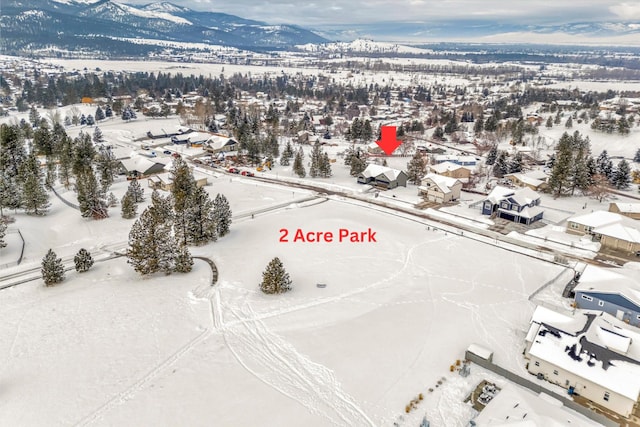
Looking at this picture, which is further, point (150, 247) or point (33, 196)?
point (33, 196)

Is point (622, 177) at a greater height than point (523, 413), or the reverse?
point (622, 177)

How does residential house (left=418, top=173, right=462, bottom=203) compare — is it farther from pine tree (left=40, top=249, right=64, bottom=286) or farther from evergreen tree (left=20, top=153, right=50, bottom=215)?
evergreen tree (left=20, top=153, right=50, bottom=215)

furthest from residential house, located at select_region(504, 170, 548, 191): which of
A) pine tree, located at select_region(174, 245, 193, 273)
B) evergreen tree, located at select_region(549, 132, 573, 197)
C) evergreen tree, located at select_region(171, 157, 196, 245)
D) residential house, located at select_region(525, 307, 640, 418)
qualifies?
pine tree, located at select_region(174, 245, 193, 273)

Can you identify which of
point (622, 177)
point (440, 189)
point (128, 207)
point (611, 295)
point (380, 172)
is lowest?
point (128, 207)

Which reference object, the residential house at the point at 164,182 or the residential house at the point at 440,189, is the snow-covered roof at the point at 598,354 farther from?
the residential house at the point at 164,182

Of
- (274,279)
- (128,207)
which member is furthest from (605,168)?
(128,207)

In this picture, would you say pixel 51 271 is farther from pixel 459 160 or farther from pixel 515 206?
pixel 459 160

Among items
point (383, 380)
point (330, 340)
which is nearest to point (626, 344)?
point (383, 380)

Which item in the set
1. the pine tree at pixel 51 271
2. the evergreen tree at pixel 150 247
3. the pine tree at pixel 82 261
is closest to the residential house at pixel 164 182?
the pine tree at pixel 82 261
